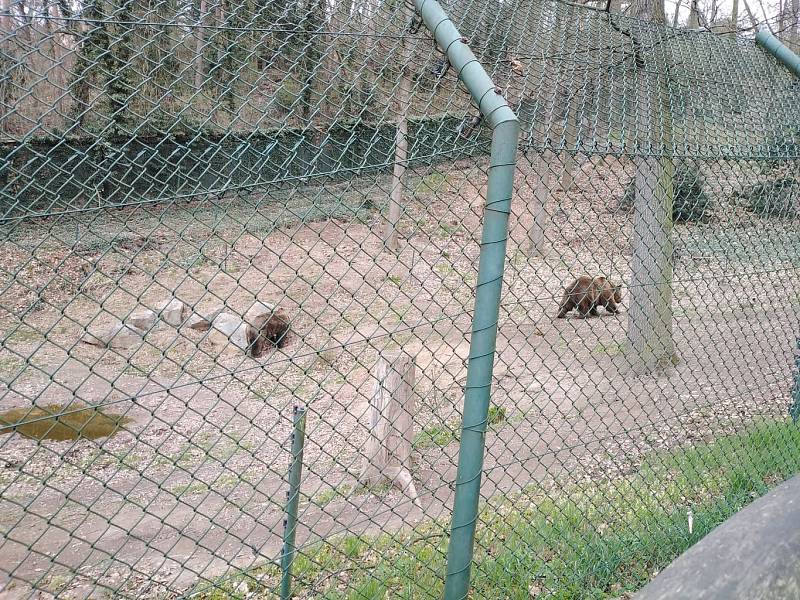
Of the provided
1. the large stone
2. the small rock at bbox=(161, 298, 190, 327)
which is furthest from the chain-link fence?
the small rock at bbox=(161, 298, 190, 327)

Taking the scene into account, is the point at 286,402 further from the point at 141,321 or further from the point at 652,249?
the point at 652,249

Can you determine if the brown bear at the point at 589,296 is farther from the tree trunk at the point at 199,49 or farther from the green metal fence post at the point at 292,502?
the tree trunk at the point at 199,49

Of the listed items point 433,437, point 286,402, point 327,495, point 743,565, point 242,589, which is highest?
point 743,565

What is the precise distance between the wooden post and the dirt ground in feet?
0.43

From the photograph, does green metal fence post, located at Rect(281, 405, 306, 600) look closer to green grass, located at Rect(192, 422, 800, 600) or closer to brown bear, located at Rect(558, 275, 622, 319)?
green grass, located at Rect(192, 422, 800, 600)

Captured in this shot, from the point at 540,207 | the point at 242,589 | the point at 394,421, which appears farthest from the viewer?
the point at 540,207

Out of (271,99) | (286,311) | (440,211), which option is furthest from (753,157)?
(440,211)

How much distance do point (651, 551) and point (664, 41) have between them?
2.53 m

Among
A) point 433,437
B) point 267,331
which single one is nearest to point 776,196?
point 433,437

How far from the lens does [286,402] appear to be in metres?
7.41

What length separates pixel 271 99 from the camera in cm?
215

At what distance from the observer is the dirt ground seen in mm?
2613

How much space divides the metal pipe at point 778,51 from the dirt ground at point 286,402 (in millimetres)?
935

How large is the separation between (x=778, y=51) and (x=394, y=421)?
3.15 meters
